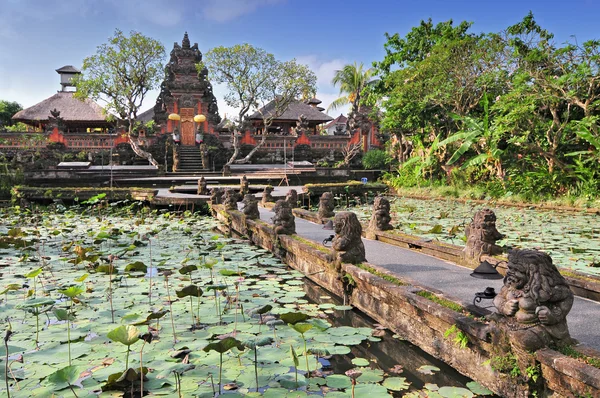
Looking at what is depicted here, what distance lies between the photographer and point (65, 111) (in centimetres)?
3006

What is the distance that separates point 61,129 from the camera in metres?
25.6

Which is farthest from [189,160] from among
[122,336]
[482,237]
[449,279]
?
[122,336]

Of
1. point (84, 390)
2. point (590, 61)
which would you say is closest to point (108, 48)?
point (590, 61)

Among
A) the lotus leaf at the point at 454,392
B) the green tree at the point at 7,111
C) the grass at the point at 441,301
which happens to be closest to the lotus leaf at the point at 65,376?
the lotus leaf at the point at 454,392

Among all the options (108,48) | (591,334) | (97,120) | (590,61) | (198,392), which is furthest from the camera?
(97,120)

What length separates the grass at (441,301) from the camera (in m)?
3.32

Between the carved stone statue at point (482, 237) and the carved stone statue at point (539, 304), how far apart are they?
8.97 ft

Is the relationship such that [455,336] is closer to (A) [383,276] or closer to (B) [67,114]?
(A) [383,276]

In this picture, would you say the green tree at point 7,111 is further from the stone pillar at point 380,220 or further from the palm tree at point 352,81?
the stone pillar at point 380,220

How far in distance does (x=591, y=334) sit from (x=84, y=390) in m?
3.32

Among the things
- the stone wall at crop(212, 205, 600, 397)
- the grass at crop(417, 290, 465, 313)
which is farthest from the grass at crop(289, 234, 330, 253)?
the grass at crop(417, 290, 465, 313)

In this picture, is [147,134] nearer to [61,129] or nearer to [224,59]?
[61,129]

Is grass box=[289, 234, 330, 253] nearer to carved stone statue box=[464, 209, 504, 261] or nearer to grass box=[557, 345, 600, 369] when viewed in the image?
carved stone statue box=[464, 209, 504, 261]

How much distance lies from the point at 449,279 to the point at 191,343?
108 inches
